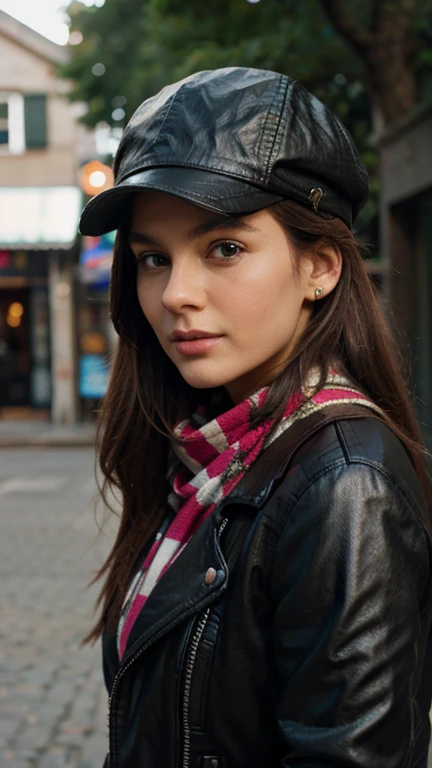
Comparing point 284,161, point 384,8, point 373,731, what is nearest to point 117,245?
point 284,161

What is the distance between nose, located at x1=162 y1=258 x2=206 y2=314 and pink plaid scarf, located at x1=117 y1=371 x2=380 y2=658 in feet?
0.62

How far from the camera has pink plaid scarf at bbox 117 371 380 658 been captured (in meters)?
1.35

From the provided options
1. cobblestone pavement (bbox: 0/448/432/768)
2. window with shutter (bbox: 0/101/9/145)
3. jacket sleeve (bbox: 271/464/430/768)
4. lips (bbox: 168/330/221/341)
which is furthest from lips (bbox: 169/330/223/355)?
window with shutter (bbox: 0/101/9/145)

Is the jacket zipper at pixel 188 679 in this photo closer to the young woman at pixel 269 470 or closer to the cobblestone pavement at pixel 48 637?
the young woman at pixel 269 470

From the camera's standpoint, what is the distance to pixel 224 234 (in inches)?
51.4

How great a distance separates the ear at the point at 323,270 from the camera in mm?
1422

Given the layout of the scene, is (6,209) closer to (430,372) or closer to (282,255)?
(430,372)

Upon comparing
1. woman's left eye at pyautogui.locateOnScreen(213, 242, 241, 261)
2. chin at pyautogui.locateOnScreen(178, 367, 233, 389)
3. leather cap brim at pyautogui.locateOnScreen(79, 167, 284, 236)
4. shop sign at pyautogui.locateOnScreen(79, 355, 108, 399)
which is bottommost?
shop sign at pyautogui.locateOnScreen(79, 355, 108, 399)

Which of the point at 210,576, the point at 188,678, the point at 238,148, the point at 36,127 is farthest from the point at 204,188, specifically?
the point at 36,127

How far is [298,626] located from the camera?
1.11m

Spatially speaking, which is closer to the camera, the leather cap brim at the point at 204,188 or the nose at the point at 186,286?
the leather cap brim at the point at 204,188

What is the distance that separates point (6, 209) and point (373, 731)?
18.9 m

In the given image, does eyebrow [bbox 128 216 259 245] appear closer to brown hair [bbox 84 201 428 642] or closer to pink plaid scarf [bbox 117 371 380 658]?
brown hair [bbox 84 201 428 642]

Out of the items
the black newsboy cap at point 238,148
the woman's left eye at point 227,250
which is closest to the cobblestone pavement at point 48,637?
the woman's left eye at point 227,250
